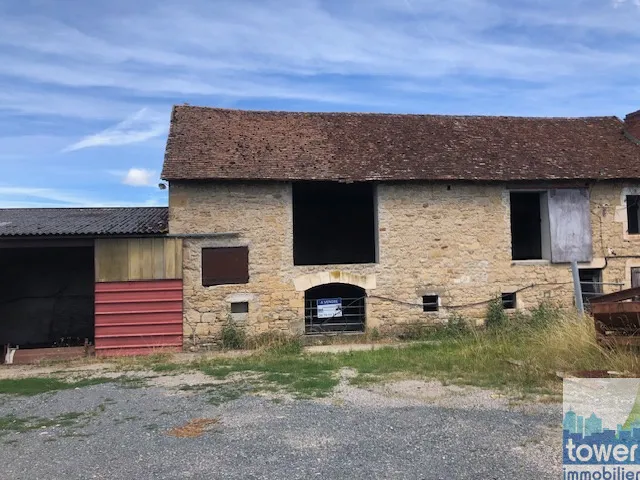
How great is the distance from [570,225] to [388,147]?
5.11 metres

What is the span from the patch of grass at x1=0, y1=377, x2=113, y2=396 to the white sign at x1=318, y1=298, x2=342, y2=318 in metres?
5.23

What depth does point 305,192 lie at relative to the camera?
1558 centimetres

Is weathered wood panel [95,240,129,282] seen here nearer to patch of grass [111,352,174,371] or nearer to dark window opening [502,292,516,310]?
patch of grass [111,352,174,371]

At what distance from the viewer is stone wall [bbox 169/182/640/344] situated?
11578 millimetres

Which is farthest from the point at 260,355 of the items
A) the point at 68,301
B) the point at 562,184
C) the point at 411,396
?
the point at 562,184

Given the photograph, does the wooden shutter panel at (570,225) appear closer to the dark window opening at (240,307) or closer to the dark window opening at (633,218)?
the dark window opening at (633,218)

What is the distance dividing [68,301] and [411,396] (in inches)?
473

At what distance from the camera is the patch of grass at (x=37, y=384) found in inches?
310

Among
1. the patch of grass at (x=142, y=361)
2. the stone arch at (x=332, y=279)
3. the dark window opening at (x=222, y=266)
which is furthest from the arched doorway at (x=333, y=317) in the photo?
the patch of grass at (x=142, y=361)

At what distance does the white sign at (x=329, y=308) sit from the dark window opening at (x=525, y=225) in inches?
257

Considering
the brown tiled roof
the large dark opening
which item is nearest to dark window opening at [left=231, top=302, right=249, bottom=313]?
the brown tiled roof

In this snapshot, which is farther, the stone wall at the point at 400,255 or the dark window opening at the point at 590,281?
the dark window opening at the point at 590,281

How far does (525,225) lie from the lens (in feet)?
51.8

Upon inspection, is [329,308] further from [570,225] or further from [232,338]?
[570,225]
